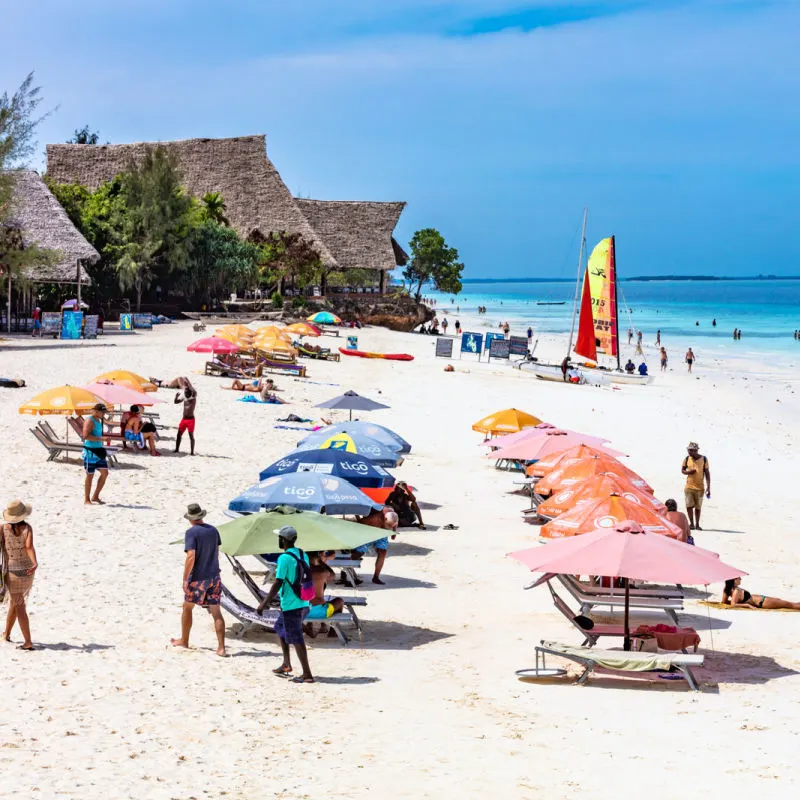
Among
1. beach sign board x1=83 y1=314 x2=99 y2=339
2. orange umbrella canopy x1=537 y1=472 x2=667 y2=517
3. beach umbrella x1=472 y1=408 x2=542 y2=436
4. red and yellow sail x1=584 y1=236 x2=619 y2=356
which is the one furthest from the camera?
red and yellow sail x1=584 y1=236 x2=619 y2=356

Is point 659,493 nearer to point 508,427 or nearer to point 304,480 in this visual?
point 508,427

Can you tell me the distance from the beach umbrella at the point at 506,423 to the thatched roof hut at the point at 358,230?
150ft

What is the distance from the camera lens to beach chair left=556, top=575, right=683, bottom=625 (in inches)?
416

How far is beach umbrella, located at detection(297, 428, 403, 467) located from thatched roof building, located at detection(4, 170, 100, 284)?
89.1 ft

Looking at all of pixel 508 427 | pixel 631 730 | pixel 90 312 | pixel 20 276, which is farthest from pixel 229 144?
pixel 631 730

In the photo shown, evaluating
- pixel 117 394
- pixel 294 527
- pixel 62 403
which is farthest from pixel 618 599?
pixel 117 394

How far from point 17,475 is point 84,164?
51.2 metres

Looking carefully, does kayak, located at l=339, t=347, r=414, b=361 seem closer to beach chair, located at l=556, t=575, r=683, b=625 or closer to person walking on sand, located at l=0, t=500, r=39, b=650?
beach chair, located at l=556, t=575, r=683, b=625

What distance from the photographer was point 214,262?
5231cm

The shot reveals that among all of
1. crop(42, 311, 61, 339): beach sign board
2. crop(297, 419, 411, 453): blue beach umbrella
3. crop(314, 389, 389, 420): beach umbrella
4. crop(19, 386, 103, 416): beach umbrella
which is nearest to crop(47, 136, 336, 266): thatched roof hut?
crop(42, 311, 61, 339): beach sign board

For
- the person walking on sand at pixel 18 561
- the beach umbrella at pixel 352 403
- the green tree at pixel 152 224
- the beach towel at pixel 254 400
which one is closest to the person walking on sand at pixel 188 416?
the beach umbrella at pixel 352 403

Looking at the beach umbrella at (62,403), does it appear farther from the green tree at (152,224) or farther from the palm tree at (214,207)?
the palm tree at (214,207)

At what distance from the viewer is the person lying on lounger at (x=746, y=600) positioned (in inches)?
478

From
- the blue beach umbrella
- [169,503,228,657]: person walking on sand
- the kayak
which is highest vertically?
the kayak
